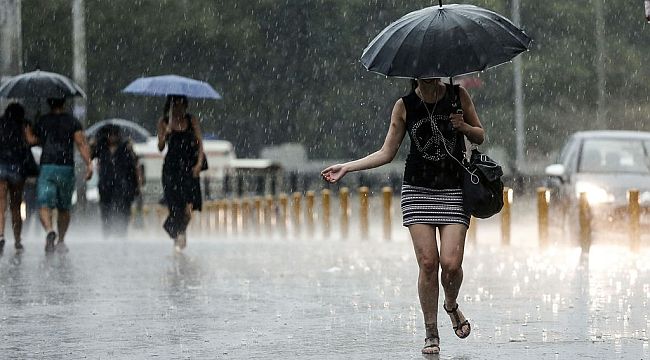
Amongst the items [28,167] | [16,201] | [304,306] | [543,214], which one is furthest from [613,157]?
[304,306]

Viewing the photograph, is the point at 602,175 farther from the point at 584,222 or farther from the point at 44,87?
the point at 44,87

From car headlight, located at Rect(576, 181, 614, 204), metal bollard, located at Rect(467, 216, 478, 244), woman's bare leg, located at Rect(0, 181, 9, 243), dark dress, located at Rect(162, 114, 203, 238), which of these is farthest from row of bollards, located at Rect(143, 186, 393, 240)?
woman's bare leg, located at Rect(0, 181, 9, 243)

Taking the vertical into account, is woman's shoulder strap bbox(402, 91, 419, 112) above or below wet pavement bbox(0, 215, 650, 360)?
above

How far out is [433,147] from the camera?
27.7ft

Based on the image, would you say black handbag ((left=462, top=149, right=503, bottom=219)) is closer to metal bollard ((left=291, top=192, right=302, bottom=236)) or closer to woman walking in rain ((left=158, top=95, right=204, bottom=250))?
woman walking in rain ((left=158, top=95, right=204, bottom=250))

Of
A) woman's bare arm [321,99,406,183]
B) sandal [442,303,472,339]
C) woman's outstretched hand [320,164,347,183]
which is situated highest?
woman's bare arm [321,99,406,183]

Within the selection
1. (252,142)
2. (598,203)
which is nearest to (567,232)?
(598,203)

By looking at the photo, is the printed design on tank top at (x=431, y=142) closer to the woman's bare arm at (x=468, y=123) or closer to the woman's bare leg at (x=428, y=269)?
the woman's bare arm at (x=468, y=123)

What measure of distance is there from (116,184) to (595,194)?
7.37 metres

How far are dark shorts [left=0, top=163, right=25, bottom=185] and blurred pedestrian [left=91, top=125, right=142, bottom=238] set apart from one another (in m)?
6.57

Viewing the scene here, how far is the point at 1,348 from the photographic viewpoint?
8883mm

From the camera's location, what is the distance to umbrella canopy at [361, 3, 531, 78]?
8.27 metres

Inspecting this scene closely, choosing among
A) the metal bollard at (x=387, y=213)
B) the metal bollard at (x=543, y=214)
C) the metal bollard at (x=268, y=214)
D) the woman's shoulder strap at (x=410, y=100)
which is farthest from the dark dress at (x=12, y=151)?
the metal bollard at (x=268, y=214)

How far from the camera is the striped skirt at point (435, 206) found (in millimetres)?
8430
